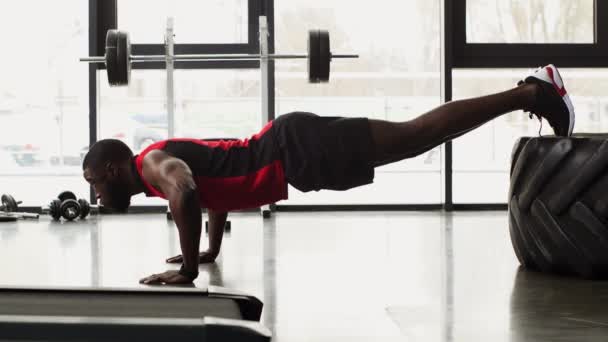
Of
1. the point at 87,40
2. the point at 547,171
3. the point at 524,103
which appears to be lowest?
the point at 547,171

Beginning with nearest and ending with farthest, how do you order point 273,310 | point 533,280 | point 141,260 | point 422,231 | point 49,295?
1. point 49,295
2. point 273,310
3. point 533,280
4. point 141,260
5. point 422,231

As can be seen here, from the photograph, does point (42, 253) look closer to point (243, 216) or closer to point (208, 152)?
point (208, 152)

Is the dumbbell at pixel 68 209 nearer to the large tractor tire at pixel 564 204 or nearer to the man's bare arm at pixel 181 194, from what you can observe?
the man's bare arm at pixel 181 194

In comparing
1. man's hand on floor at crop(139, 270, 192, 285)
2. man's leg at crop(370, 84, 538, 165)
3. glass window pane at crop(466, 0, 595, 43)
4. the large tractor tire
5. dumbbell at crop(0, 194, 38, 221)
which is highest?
glass window pane at crop(466, 0, 595, 43)

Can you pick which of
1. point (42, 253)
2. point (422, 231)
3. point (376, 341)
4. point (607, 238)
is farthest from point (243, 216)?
point (376, 341)

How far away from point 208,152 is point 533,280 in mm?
1073

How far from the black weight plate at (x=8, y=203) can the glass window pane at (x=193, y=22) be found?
1.25 m

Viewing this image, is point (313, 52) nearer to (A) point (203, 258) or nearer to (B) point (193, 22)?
(A) point (203, 258)

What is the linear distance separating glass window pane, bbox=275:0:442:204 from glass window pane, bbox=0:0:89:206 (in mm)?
1321

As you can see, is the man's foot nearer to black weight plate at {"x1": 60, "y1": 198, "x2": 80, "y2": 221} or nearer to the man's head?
the man's head

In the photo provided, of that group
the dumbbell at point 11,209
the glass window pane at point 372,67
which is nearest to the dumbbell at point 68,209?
the dumbbell at point 11,209

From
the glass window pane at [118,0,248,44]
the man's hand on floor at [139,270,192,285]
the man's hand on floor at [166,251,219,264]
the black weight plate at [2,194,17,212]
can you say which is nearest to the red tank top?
the man's hand on floor at [139,270,192,285]

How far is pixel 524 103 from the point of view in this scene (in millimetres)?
2391

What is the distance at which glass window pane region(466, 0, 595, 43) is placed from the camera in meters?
5.04
